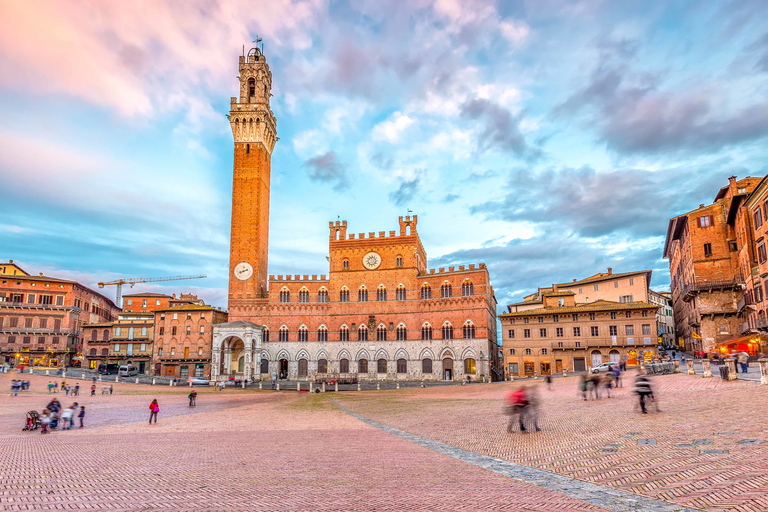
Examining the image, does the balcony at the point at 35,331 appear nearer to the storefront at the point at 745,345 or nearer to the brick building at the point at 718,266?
the storefront at the point at 745,345

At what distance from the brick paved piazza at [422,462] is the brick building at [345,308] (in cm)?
3367

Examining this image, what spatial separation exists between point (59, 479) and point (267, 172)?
58.8m

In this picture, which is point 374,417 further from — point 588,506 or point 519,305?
point 519,305

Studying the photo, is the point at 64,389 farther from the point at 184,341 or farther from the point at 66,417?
the point at 184,341

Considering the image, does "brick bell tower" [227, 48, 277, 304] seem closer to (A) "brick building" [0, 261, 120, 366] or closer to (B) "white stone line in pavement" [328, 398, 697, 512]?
(A) "brick building" [0, 261, 120, 366]

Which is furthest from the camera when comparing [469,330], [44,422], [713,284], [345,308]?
[345,308]

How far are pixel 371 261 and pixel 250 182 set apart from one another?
64.4 feet

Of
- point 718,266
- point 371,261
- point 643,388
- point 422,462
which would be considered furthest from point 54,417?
point 718,266

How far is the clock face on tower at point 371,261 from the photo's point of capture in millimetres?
60406

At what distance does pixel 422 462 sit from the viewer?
41.8 ft

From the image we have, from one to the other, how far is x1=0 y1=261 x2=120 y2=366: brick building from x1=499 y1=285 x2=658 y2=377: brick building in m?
57.9


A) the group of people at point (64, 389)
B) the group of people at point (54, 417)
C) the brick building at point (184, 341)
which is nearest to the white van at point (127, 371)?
the brick building at point (184, 341)

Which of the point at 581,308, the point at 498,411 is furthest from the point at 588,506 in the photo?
the point at 581,308

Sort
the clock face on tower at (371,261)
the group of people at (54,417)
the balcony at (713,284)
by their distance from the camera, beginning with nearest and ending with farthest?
the group of people at (54,417), the balcony at (713,284), the clock face on tower at (371,261)
